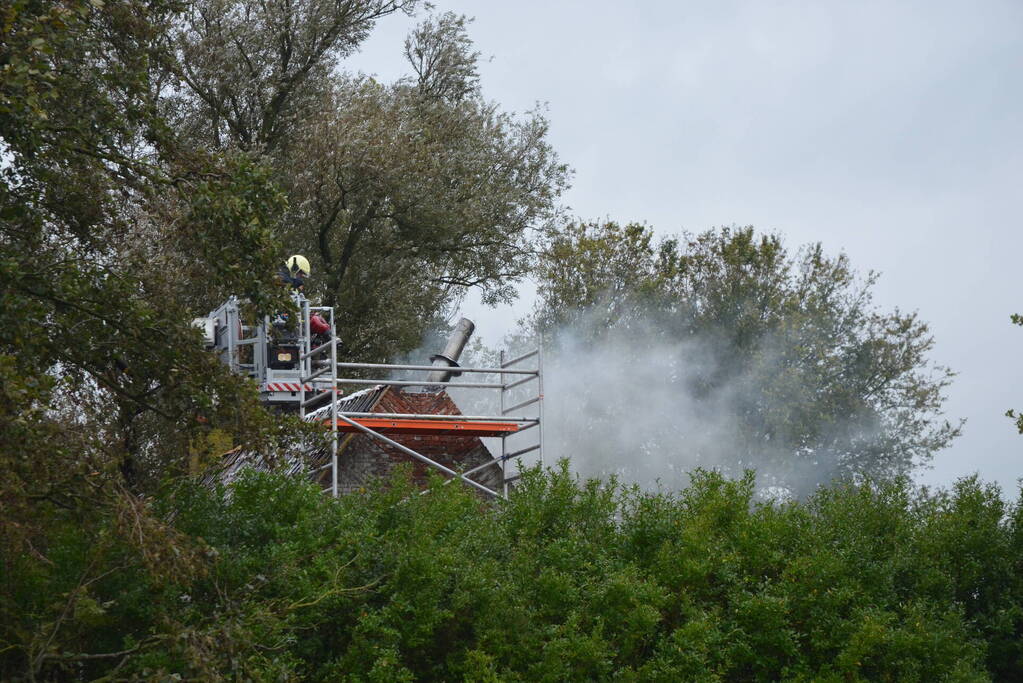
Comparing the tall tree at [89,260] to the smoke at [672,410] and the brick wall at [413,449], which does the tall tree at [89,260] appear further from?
the smoke at [672,410]

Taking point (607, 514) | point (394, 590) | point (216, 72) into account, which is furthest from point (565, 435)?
point (394, 590)

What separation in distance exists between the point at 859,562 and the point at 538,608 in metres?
2.95

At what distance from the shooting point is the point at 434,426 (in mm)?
15594

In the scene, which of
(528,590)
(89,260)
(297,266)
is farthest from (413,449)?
(89,260)

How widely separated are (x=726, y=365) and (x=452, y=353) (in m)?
16.6

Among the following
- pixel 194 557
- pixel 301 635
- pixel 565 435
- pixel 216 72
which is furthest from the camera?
pixel 565 435

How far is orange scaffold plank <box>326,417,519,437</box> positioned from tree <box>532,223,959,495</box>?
15549 millimetres

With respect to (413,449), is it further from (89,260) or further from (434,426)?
(89,260)

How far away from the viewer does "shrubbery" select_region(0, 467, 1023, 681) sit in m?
8.99

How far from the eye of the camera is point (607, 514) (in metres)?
11.6

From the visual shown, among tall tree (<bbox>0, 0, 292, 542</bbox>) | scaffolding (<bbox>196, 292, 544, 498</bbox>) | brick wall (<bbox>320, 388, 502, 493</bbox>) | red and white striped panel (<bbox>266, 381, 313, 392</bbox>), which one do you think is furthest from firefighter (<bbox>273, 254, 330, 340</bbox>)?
tall tree (<bbox>0, 0, 292, 542</bbox>)

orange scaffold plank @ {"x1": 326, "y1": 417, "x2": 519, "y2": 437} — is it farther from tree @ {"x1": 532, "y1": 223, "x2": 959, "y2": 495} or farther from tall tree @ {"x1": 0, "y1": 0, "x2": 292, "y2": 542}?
tree @ {"x1": 532, "y1": 223, "x2": 959, "y2": 495}

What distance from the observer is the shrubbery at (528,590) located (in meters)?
8.99

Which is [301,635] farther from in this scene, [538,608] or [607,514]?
[607,514]
